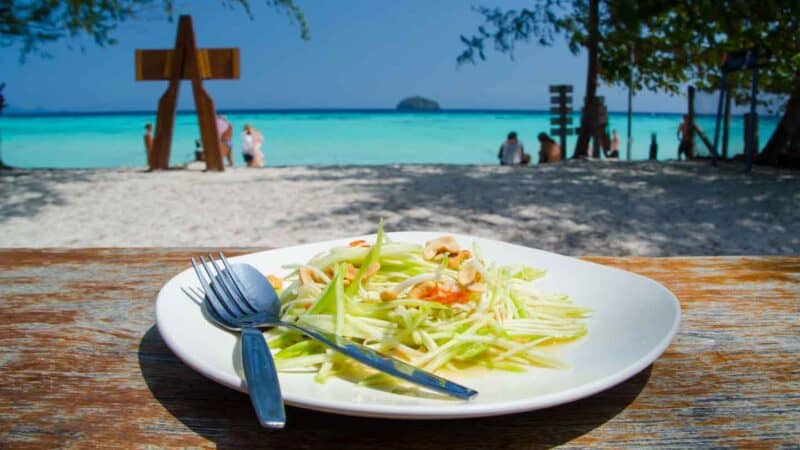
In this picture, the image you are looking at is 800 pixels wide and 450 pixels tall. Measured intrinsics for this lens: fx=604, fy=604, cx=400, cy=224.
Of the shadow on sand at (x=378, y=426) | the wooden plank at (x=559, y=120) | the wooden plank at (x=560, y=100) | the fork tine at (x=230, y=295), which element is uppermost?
the wooden plank at (x=560, y=100)

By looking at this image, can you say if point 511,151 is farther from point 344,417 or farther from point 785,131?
point 344,417

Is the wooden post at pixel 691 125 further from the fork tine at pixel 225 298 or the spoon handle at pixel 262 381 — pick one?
the spoon handle at pixel 262 381

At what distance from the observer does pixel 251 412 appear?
678 millimetres

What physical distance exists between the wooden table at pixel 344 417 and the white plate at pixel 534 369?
41mm

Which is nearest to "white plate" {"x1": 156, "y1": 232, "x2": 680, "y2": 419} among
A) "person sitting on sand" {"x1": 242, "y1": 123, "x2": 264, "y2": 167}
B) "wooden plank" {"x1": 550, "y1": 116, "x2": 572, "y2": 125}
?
"person sitting on sand" {"x1": 242, "y1": 123, "x2": 264, "y2": 167}

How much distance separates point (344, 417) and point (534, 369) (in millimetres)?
235

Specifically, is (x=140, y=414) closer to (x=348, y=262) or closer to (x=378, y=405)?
(x=378, y=405)

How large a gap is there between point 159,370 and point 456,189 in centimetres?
658

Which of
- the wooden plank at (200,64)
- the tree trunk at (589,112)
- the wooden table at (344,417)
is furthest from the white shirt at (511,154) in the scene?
the wooden table at (344,417)

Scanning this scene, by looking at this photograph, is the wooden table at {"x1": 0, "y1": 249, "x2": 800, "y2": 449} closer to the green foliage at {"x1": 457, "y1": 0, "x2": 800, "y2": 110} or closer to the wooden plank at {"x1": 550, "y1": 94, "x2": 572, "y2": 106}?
the green foliage at {"x1": 457, "y1": 0, "x2": 800, "y2": 110}

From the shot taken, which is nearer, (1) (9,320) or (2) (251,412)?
(2) (251,412)

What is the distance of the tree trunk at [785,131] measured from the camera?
8781 millimetres

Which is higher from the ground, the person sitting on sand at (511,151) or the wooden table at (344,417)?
the person sitting on sand at (511,151)

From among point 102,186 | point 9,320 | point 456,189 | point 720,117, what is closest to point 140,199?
point 102,186
